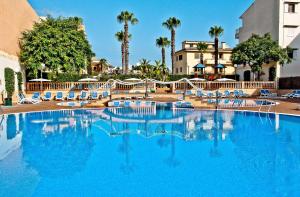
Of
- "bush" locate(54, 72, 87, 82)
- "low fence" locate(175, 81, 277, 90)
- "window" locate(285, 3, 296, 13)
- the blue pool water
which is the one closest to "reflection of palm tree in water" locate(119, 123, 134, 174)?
the blue pool water

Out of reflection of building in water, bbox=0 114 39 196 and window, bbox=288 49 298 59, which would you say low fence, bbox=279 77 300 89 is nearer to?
window, bbox=288 49 298 59

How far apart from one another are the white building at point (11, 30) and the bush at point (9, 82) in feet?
1.02

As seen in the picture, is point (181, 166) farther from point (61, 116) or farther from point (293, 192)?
point (61, 116)

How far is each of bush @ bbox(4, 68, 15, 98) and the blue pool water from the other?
8330mm

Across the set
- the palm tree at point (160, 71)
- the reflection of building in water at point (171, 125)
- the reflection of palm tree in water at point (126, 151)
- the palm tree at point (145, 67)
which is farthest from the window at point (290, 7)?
the reflection of palm tree in water at point (126, 151)


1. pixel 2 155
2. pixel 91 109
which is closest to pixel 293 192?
pixel 2 155

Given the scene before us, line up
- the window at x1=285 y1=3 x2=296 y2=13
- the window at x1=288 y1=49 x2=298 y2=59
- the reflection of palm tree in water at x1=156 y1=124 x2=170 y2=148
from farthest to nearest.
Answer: the window at x1=288 y1=49 x2=298 y2=59 < the window at x1=285 y1=3 x2=296 y2=13 < the reflection of palm tree in water at x1=156 y1=124 x2=170 y2=148

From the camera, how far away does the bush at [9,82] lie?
22425 millimetres

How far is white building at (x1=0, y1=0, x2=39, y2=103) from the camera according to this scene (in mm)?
22391

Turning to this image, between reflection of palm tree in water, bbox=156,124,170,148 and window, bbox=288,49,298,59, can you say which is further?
window, bbox=288,49,298,59

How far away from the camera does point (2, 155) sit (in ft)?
29.0

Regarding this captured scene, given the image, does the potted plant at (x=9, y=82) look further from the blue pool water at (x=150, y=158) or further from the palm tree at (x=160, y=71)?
the palm tree at (x=160, y=71)

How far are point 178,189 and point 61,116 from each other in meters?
13.2

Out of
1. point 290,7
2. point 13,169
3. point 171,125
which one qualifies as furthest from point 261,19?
point 13,169
